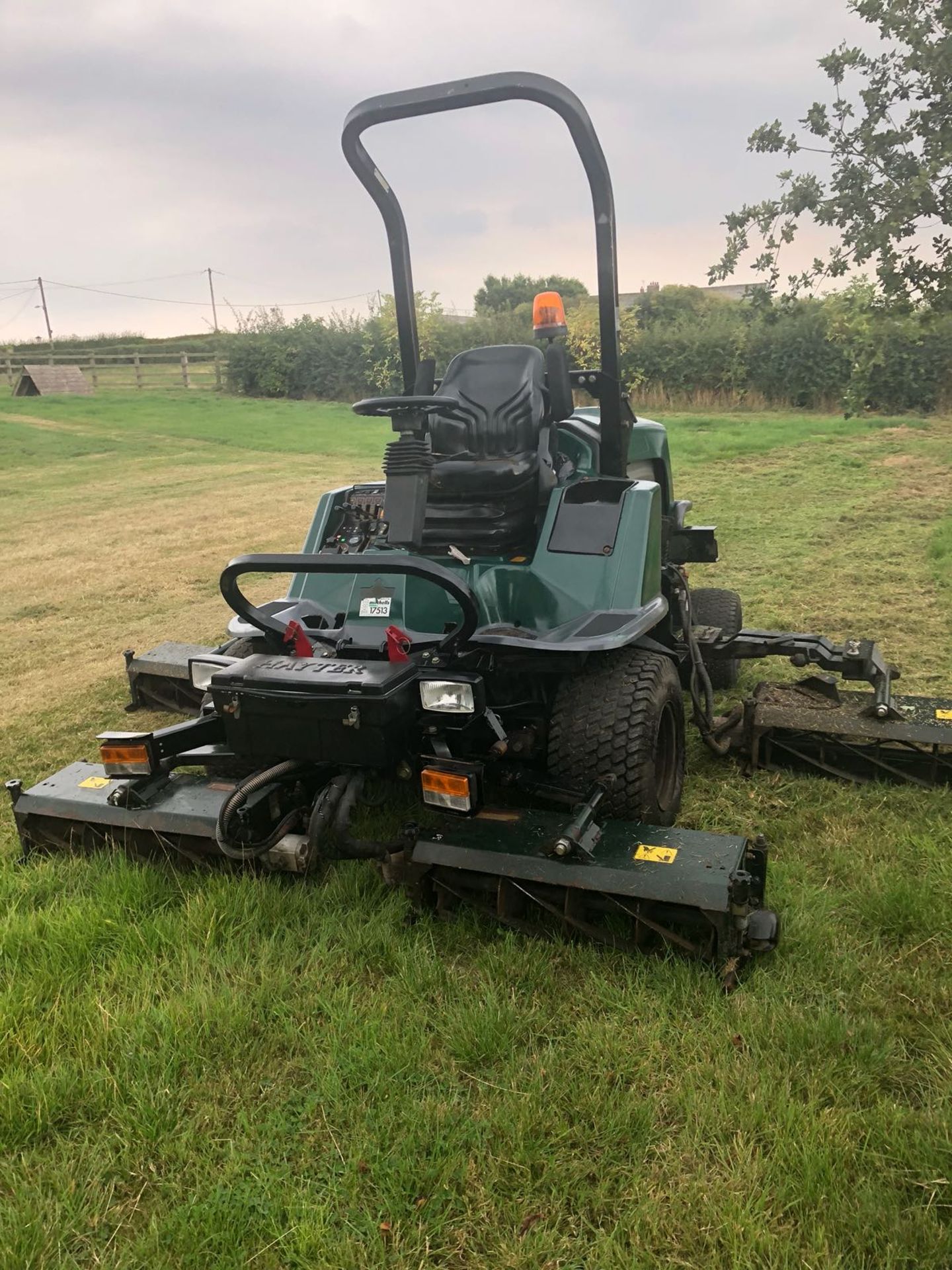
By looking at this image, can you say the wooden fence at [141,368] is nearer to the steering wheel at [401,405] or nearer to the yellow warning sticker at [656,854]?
the steering wheel at [401,405]

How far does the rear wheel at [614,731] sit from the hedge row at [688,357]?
7940 mm

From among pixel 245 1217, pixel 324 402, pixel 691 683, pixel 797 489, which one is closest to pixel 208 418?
pixel 324 402

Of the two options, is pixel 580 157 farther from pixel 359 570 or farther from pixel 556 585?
pixel 359 570

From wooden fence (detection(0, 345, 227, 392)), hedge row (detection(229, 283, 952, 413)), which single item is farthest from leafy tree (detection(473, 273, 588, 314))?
wooden fence (detection(0, 345, 227, 392))

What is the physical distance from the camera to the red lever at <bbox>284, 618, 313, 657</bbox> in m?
Answer: 3.17

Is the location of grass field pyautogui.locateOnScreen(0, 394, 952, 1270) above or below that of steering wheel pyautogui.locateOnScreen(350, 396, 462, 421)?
below

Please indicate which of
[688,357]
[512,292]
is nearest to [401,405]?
[512,292]

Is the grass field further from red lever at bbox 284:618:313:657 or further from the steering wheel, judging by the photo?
the steering wheel

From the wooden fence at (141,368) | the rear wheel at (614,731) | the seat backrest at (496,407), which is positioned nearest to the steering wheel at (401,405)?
the seat backrest at (496,407)

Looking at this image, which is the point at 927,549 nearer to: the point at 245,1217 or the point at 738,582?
the point at 738,582

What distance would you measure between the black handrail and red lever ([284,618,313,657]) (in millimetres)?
148

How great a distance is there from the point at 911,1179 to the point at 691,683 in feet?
8.22

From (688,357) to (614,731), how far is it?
19035 millimetres

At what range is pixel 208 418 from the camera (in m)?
21.7
